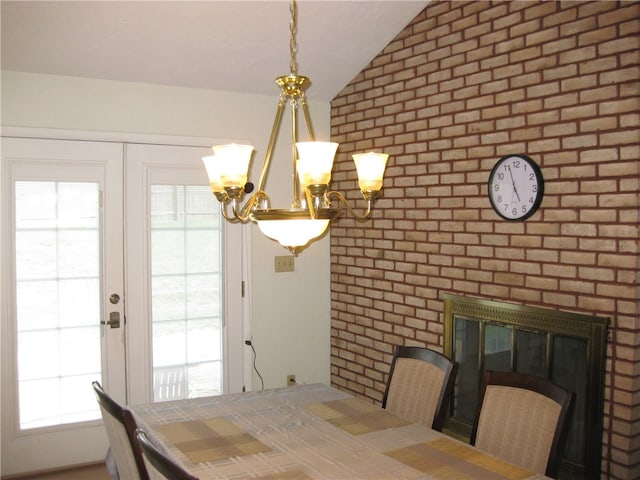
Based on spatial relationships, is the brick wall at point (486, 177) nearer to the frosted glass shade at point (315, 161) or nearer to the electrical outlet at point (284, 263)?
the electrical outlet at point (284, 263)

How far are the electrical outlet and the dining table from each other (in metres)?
1.64

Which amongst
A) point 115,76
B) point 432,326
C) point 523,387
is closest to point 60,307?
point 115,76

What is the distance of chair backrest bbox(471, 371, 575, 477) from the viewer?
2.05 meters

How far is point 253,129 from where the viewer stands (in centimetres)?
418

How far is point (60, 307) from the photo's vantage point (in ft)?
11.8

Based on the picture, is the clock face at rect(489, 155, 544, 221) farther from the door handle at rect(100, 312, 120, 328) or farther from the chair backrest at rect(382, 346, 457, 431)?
the door handle at rect(100, 312, 120, 328)

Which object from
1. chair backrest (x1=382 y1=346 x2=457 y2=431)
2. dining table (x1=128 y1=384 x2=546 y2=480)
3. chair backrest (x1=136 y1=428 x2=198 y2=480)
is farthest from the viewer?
chair backrest (x1=382 y1=346 x2=457 y2=431)

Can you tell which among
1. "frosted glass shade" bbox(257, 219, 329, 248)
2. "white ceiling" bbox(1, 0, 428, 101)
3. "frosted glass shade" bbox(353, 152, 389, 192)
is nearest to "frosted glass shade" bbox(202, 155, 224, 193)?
"frosted glass shade" bbox(257, 219, 329, 248)

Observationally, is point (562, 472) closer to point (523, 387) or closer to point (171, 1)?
point (523, 387)

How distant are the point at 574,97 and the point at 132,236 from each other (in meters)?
A: 2.61

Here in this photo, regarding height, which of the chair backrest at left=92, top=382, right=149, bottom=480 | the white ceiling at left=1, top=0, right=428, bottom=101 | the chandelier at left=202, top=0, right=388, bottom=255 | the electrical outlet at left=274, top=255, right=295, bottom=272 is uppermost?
the white ceiling at left=1, top=0, right=428, bottom=101

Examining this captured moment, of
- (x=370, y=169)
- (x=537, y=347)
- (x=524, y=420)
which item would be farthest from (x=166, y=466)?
(x=537, y=347)

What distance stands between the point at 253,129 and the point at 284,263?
3.13ft

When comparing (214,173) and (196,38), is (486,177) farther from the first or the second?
(196,38)
